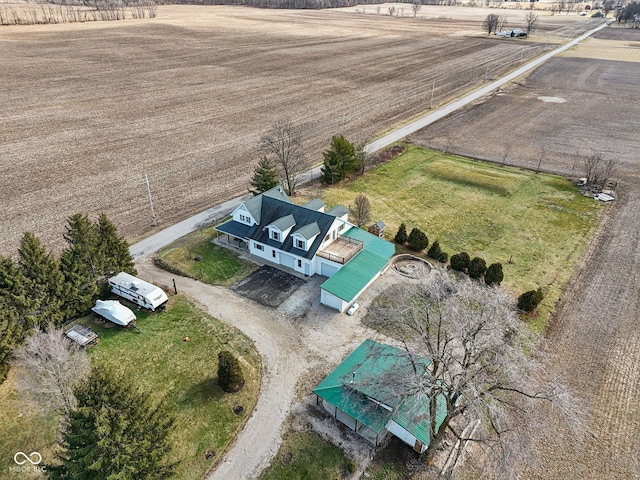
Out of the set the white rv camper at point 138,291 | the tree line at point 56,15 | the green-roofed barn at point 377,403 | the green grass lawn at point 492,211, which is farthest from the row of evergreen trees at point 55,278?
the tree line at point 56,15

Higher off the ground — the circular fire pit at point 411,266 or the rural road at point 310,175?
the rural road at point 310,175

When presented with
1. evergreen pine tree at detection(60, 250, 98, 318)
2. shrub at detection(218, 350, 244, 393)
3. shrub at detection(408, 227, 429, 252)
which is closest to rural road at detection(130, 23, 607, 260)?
evergreen pine tree at detection(60, 250, 98, 318)

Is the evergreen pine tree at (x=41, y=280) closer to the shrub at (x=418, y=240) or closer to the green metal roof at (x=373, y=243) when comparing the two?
the green metal roof at (x=373, y=243)

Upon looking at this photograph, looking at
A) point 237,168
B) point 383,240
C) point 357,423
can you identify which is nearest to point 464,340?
point 357,423

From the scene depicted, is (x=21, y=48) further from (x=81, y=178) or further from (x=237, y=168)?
(x=237, y=168)

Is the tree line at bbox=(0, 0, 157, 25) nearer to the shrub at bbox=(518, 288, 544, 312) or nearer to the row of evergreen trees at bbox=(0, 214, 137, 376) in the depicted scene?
the row of evergreen trees at bbox=(0, 214, 137, 376)

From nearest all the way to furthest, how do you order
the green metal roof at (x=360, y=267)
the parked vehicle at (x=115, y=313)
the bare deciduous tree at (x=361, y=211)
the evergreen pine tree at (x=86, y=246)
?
the parked vehicle at (x=115, y=313) < the evergreen pine tree at (x=86, y=246) < the green metal roof at (x=360, y=267) < the bare deciduous tree at (x=361, y=211)
